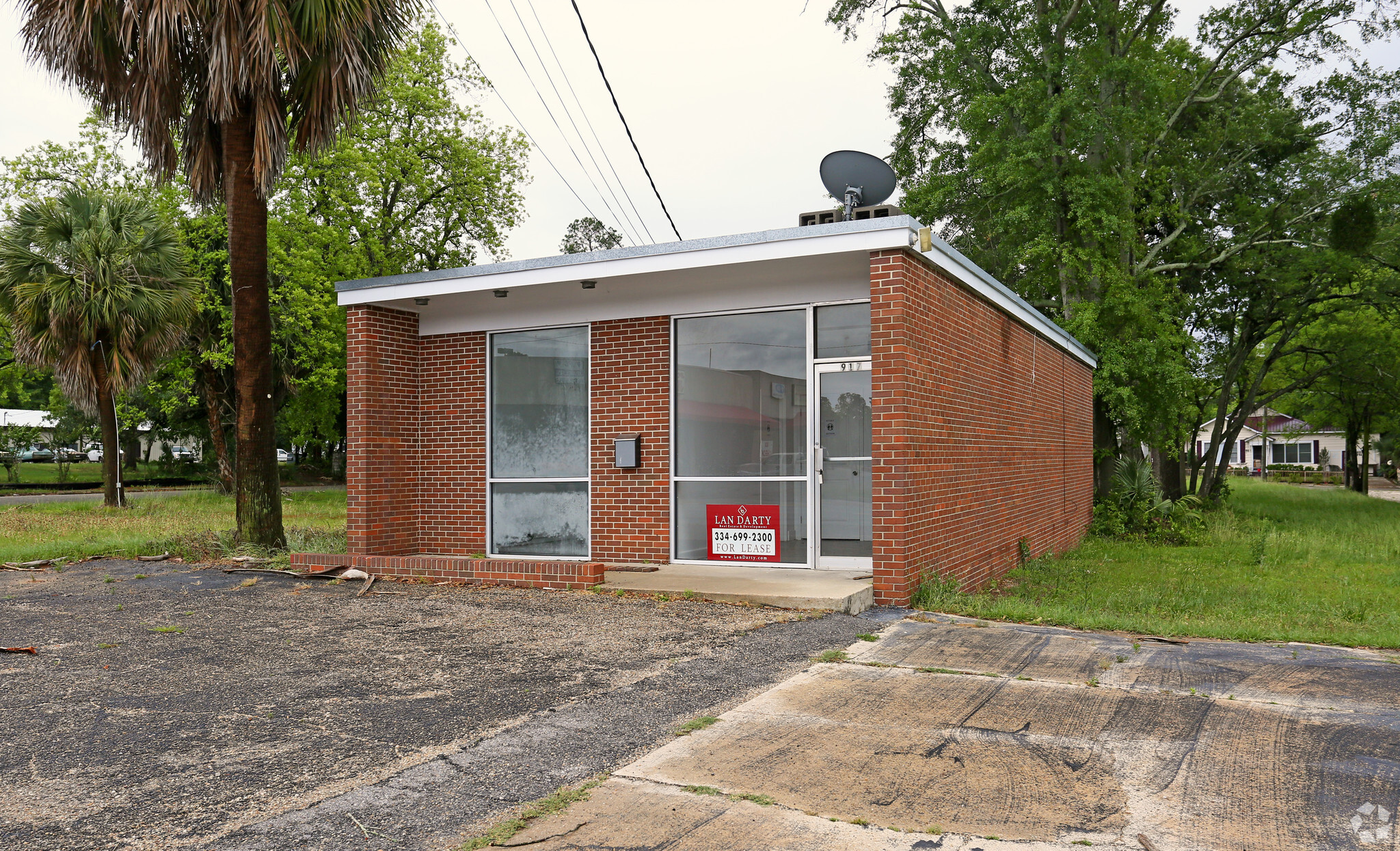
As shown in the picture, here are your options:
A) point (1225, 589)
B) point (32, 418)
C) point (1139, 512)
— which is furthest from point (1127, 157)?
point (32, 418)

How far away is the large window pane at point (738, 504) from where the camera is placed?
10.4 metres

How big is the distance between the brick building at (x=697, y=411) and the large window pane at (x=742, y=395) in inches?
0.9

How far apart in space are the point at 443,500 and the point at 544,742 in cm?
794

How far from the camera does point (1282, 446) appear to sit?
3246 inches

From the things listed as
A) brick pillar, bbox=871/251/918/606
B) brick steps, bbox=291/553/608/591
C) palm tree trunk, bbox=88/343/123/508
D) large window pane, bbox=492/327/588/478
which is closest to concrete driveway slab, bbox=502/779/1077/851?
brick pillar, bbox=871/251/918/606

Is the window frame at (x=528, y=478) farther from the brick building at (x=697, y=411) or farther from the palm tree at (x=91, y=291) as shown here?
the palm tree at (x=91, y=291)

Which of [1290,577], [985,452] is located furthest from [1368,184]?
[985,452]

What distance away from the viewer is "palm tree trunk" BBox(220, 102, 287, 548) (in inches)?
479

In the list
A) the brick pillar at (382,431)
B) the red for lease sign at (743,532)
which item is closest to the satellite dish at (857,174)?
the red for lease sign at (743,532)

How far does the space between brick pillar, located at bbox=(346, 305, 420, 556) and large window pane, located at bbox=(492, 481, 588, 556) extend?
1174mm

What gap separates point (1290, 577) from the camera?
42.6 feet

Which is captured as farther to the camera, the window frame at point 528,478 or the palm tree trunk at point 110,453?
the palm tree trunk at point 110,453

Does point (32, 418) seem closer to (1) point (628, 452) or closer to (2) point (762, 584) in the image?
(1) point (628, 452)

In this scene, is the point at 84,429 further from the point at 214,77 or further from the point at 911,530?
the point at 911,530
